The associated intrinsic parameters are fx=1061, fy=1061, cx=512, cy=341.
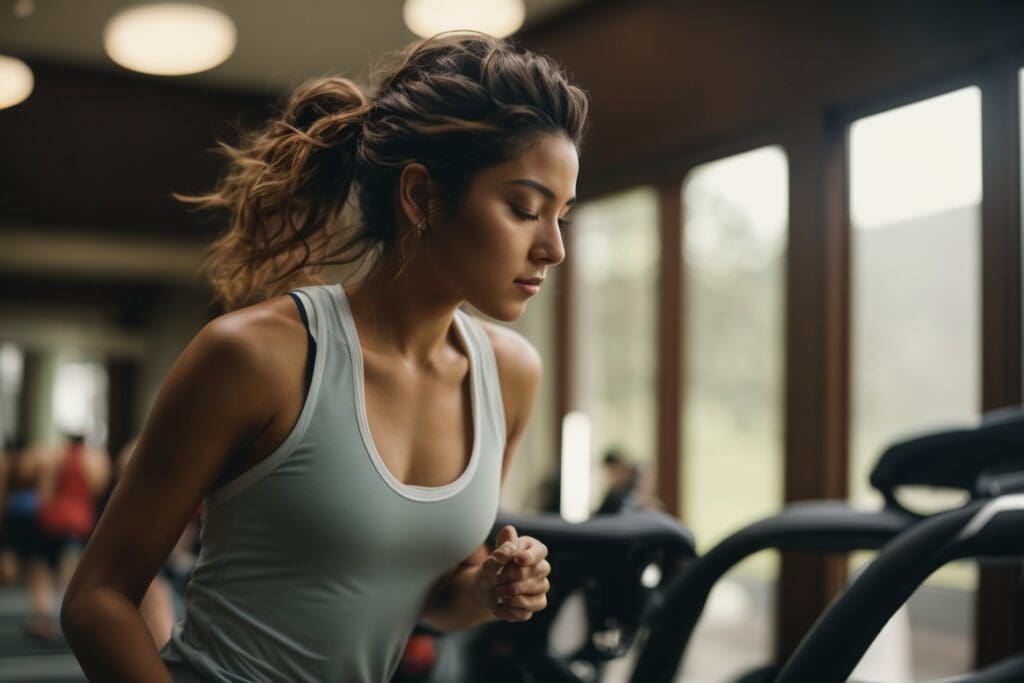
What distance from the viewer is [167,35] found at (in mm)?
3484

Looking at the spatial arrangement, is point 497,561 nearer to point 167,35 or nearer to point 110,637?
point 110,637

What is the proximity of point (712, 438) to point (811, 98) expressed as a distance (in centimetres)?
134

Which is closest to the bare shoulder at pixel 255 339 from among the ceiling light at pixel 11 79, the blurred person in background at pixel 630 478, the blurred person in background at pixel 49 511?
the blurred person in background at pixel 630 478

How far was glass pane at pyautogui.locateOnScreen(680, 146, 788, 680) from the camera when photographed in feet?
12.4

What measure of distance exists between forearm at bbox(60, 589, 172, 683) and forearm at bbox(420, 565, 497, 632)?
35cm

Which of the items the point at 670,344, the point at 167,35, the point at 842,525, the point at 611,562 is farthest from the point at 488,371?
the point at 670,344

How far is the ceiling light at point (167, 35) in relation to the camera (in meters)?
3.45

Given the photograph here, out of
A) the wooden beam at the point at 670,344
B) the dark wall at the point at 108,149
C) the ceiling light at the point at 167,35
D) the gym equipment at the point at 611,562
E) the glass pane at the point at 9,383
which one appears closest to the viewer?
the gym equipment at the point at 611,562

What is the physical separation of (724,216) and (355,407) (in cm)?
324

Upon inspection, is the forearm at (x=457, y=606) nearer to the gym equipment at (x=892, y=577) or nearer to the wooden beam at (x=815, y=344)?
the gym equipment at (x=892, y=577)

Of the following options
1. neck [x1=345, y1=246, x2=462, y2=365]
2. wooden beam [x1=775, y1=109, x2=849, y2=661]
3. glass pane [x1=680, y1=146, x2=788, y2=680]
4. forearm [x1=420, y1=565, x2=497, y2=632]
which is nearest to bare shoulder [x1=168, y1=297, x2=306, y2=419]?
neck [x1=345, y1=246, x2=462, y2=365]

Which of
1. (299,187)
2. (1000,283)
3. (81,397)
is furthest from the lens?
(81,397)

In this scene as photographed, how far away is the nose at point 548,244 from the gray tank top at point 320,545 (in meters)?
0.20

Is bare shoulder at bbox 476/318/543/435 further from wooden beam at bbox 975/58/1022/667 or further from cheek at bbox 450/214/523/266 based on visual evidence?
wooden beam at bbox 975/58/1022/667
